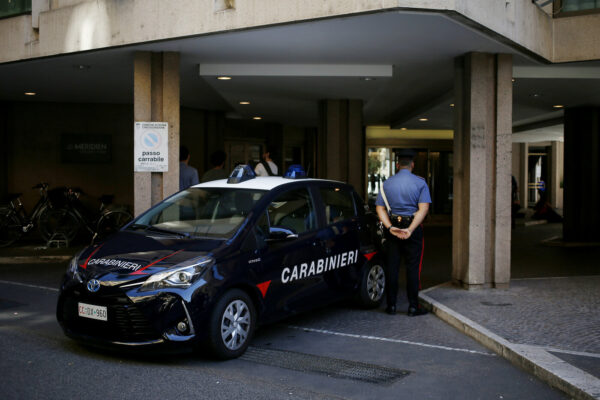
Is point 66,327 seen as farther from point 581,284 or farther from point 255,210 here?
point 581,284

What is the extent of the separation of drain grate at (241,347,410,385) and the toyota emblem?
1.44 meters

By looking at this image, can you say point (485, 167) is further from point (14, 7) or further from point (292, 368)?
point (14, 7)

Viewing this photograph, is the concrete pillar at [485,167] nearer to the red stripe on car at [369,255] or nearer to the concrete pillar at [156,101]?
the red stripe on car at [369,255]

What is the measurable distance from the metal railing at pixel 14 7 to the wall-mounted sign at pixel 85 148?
5.05m

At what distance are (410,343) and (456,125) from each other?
3987 millimetres

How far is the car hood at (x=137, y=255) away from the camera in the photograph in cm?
545

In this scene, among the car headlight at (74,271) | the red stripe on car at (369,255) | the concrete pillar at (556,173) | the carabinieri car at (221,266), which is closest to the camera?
the carabinieri car at (221,266)

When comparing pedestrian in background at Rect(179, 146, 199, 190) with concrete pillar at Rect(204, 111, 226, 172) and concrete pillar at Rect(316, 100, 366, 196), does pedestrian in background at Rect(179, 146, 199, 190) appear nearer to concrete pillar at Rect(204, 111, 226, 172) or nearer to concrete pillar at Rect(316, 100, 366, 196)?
concrete pillar at Rect(316, 100, 366, 196)

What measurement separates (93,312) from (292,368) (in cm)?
178

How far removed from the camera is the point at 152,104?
962 centimetres

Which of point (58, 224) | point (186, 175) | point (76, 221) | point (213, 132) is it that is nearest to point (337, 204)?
point (186, 175)

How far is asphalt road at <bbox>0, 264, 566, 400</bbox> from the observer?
4879 millimetres

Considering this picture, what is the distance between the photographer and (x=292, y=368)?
5555 mm

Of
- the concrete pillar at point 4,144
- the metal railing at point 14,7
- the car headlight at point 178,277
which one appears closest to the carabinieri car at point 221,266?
the car headlight at point 178,277
